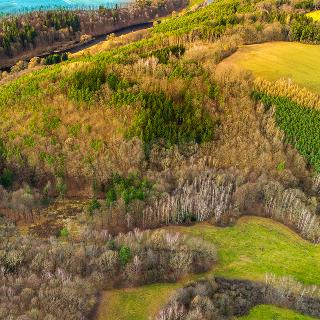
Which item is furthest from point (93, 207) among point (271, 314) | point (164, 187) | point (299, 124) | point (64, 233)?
point (299, 124)

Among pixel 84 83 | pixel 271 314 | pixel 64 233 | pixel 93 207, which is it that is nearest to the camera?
pixel 271 314

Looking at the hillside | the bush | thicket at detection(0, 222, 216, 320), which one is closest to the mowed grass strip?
the hillside

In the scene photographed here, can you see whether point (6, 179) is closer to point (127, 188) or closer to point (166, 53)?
point (127, 188)

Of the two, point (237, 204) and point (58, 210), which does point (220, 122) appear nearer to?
point (237, 204)

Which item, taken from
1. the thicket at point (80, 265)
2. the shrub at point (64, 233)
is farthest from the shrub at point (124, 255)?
the shrub at point (64, 233)

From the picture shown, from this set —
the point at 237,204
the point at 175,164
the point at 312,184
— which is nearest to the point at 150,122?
the point at 175,164

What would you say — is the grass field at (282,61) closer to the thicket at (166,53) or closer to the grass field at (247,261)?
the thicket at (166,53)
